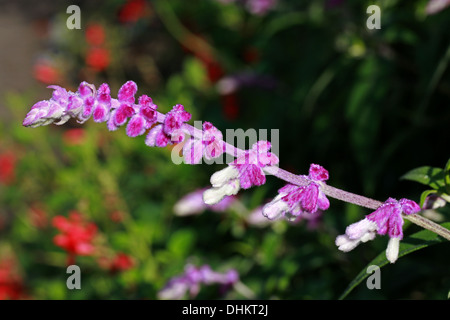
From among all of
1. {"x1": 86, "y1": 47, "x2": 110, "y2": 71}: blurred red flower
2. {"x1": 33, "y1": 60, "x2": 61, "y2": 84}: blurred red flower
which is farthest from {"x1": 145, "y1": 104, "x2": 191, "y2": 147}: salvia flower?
{"x1": 86, "y1": 47, "x2": 110, "y2": 71}: blurred red flower

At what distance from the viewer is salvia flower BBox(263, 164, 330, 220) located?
3.52ft

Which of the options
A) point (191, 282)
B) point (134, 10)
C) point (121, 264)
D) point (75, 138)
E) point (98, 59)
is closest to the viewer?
point (191, 282)


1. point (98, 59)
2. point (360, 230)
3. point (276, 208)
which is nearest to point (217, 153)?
point (276, 208)

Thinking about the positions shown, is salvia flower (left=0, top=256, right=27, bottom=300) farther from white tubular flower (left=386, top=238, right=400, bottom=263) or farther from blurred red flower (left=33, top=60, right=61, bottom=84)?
white tubular flower (left=386, top=238, right=400, bottom=263)

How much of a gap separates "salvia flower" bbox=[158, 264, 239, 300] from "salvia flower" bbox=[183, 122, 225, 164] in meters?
0.85

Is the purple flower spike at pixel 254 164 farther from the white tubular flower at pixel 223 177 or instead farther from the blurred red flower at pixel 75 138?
the blurred red flower at pixel 75 138

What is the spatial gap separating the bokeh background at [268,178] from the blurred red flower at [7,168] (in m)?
0.01

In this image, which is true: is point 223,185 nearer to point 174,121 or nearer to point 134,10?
point 174,121

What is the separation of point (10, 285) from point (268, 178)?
1.73m

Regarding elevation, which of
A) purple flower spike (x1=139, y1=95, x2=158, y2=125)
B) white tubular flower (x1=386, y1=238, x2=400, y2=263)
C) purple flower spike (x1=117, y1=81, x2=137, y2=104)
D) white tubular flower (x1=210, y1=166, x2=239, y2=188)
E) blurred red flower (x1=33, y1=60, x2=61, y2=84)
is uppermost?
blurred red flower (x1=33, y1=60, x2=61, y2=84)

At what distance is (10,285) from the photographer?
3.30 metres

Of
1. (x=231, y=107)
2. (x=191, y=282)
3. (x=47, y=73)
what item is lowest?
(x=191, y=282)

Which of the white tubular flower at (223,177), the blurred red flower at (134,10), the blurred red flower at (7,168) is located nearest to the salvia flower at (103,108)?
the white tubular flower at (223,177)

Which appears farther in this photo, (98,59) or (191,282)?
(98,59)
